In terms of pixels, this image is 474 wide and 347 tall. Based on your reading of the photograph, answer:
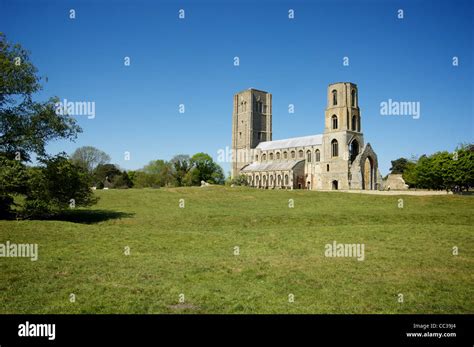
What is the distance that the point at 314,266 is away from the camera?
38.6ft

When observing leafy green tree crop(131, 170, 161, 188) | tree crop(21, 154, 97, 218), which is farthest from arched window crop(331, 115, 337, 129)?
tree crop(21, 154, 97, 218)

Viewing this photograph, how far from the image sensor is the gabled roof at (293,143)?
78375mm

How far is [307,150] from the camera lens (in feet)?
257

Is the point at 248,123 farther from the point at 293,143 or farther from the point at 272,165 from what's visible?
the point at 272,165

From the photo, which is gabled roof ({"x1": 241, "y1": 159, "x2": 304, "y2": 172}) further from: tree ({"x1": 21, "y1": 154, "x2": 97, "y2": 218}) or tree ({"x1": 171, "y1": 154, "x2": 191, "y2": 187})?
tree ({"x1": 21, "y1": 154, "x2": 97, "y2": 218})

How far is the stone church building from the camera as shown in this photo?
63.9 m

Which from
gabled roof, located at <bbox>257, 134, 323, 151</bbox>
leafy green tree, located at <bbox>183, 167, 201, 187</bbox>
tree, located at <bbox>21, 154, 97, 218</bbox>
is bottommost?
tree, located at <bbox>21, 154, 97, 218</bbox>

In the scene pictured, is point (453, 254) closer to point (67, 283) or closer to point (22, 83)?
point (67, 283)

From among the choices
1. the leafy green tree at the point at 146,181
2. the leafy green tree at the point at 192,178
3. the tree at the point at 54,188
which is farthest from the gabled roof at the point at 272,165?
the tree at the point at 54,188

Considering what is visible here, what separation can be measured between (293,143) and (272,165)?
7661 mm

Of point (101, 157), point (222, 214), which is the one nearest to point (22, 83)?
point (222, 214)

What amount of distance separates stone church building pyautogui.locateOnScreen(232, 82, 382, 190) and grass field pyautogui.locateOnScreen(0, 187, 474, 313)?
4475 cm
